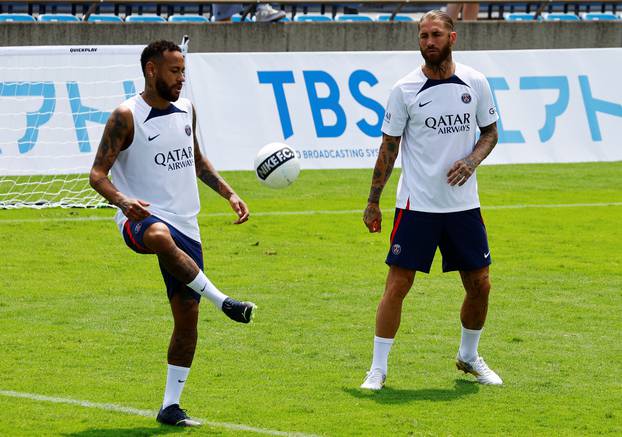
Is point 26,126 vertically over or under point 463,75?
under

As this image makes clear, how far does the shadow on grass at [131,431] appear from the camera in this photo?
22.5 feet

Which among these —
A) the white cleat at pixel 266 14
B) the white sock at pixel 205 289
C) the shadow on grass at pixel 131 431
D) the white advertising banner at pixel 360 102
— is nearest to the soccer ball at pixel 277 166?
the white sock at pixel 205 289

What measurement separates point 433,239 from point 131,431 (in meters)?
2.33

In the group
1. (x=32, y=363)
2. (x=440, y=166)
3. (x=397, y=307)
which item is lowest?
(x=32, y=363)

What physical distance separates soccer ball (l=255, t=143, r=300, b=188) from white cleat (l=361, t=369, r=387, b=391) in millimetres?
2442

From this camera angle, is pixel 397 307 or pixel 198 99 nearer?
pixel 397 307

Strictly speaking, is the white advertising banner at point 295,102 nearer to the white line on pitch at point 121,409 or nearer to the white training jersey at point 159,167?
the white line on pitch at point 121,409

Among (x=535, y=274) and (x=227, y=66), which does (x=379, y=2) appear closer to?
(x=227, y=66)

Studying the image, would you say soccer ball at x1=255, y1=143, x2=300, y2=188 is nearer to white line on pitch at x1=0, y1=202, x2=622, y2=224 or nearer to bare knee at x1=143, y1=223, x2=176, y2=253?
bare knee at x1=143, y1=223, x2=176, y2=253

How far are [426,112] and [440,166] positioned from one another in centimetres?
36

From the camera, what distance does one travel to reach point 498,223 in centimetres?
1516

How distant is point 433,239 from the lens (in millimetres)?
7934

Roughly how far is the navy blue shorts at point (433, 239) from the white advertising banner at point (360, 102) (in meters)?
10.3

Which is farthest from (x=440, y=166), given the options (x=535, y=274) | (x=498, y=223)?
(x=498, y=223)
